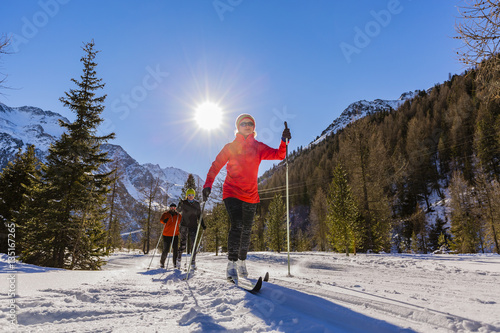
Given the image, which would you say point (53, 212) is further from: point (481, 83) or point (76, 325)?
point (481, 83)

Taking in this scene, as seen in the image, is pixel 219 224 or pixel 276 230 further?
pixel 276 230

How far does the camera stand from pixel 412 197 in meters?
54.1

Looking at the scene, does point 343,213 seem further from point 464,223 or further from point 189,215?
point 464,223

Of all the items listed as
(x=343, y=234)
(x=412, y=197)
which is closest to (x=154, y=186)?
(x=343, y=234)

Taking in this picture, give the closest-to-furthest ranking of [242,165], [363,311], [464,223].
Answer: [363,311], [242,165], [464,223]

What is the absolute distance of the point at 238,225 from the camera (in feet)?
11.0

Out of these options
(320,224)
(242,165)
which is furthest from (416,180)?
(242,165)

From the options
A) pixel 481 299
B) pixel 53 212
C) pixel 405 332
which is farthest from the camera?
pixel 53 212

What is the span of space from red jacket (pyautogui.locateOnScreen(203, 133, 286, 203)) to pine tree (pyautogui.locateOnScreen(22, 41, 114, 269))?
11508 millimetres

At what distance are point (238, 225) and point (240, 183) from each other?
1.95 feet

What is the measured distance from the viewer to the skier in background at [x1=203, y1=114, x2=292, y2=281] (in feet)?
11.0

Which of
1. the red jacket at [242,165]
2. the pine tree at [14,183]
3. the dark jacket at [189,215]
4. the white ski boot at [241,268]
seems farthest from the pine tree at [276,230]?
the red jacket at [242,165]

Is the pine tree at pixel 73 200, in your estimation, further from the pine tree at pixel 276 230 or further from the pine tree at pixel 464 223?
the pine tree at pixel 464 223

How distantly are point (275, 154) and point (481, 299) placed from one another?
2815 millimetres
